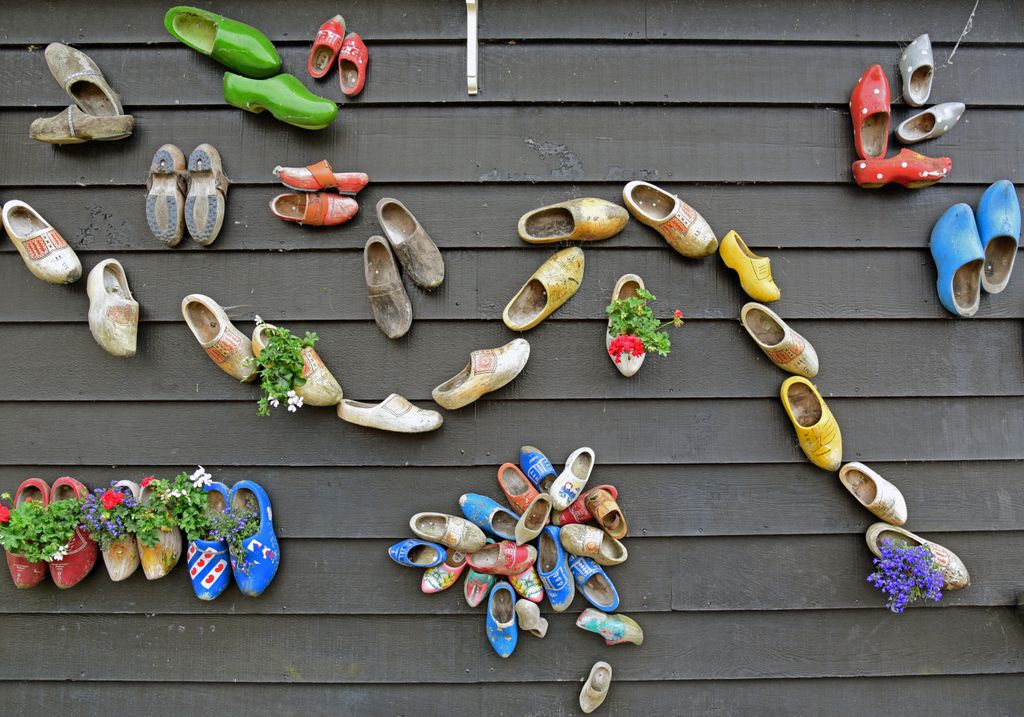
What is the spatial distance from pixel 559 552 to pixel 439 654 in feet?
1.77

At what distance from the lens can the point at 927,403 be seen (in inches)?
88.3

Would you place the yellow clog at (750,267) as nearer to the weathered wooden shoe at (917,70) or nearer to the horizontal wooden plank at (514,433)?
the horizontal wooden plank at (514,433)

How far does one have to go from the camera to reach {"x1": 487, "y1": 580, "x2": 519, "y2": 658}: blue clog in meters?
2.16

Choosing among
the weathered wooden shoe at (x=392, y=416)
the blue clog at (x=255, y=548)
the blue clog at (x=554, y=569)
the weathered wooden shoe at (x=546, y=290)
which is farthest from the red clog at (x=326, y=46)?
the blue clog at (x=554, y=569)

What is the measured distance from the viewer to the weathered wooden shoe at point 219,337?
2107mm

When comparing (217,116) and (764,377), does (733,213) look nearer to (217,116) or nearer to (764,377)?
(764,377)

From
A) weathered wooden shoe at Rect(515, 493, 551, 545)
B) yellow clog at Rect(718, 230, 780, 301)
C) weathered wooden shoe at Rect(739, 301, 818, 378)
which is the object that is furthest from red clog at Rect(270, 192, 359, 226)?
weathered wooden shoe at Rect(739, 301, 818, 378)

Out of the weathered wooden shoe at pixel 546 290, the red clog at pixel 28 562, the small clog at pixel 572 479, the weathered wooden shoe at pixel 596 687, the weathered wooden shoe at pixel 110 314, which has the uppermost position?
the weathered wooden shoe at pixel 546 290

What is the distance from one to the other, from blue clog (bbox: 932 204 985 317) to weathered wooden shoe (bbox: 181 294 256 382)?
2317 millimetres

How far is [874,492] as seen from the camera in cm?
218

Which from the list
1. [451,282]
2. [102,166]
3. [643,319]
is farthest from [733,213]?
[102,166]

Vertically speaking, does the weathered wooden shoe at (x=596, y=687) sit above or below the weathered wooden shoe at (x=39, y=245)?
below

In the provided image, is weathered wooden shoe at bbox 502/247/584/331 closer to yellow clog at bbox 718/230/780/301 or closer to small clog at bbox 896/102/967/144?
yellow clog at bbox 718/230/780/301

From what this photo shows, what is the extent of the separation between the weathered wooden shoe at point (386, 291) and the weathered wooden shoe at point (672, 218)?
0.82 meters
